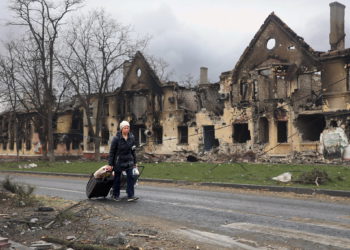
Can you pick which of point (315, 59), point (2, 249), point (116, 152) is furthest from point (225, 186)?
point (315, 59)

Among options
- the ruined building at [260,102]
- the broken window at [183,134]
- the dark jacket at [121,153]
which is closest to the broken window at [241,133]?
the ruined building at [260,102]

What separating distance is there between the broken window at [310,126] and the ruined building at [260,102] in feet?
0.20

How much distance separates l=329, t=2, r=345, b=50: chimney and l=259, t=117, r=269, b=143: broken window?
6.37 m

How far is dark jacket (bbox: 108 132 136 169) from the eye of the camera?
35.9 feet

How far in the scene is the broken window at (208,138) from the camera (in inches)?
1337

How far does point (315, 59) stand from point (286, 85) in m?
2.55

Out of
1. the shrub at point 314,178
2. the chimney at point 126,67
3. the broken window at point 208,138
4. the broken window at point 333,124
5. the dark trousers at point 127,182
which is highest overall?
the chimney at point 126,67

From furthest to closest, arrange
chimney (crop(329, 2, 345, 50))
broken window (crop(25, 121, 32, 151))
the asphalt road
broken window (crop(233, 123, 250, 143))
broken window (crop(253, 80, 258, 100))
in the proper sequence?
1. broken window (crop(25, 121, 32, 151))
2. broken window (crop(233, 123, 250, 143))
3. broken window (crop(253, 80, 258, 100))
4. chimney (crop(329, 2, 345, 50))
5. the asphalt road

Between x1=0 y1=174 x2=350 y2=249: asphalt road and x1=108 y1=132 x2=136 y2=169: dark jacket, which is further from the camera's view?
x1=108 y1=132 x2=136 y2=169: dark jacket

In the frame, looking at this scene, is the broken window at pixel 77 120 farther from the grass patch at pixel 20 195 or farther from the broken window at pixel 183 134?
the grass patch at pixel 20 195

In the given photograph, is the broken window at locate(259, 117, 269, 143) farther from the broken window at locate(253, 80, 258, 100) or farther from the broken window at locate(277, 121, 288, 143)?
the broken window at locate(253, 80, 258, 100)

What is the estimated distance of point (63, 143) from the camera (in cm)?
5150

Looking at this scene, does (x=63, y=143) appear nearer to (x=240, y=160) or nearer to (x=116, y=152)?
(x=240, y=160)

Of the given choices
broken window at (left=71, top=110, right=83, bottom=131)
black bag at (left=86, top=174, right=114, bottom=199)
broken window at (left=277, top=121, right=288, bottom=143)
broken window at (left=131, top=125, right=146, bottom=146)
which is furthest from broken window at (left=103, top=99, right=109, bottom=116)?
black bag at (left=86, top=174, right=114, bottom=199)
